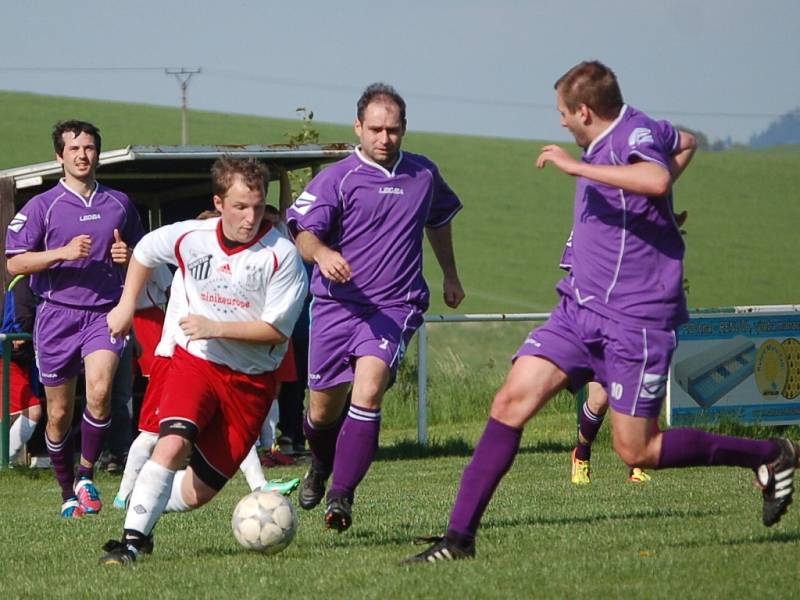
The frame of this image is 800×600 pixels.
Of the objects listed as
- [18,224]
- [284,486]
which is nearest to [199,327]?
[284,486]

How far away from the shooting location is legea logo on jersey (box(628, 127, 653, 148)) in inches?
241

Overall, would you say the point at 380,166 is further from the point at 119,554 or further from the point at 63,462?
the point at 63,462

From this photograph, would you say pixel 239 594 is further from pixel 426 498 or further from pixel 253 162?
pixel 426 498

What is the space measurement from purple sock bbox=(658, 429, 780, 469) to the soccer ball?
1791 mm

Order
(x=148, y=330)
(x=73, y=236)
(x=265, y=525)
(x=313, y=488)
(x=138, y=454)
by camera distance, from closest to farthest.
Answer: (x=265, y=525), (x=313, y=488), (x=138, y=454), (x=73, y=236), (x=148, y=330)

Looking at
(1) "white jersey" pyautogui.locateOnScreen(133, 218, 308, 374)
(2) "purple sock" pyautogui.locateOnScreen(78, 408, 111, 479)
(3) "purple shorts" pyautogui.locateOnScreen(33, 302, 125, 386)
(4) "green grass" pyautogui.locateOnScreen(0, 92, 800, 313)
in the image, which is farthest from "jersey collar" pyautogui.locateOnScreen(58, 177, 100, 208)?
(4) "green grass" pyautogui.locateOnScreen(0, 92, 800, 313)

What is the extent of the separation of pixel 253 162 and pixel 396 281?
1.24m

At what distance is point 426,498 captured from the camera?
10.0m

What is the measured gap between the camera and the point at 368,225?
25.6 feet

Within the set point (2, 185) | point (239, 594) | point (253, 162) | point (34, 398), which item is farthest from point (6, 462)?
point (239, 594)

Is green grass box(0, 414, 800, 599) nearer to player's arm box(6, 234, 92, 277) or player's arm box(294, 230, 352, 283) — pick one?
player's arm box(294, 230, 352, 283)

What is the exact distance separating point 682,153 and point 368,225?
6.66 ft

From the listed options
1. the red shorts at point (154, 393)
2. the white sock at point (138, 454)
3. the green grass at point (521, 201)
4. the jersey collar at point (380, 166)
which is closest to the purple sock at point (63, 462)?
the white sock at point (138, 454)

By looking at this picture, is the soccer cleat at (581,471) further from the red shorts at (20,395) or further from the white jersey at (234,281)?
the red shorts at (20,395)
